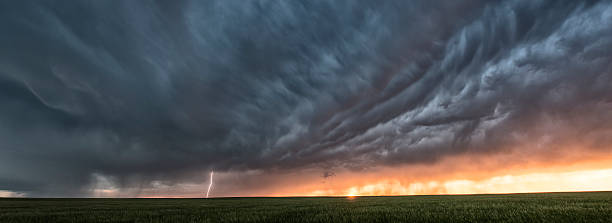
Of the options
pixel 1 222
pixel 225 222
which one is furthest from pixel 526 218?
pixel 1 222

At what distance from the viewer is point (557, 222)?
30.5 ft

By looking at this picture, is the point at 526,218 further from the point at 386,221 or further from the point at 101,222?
the point at 101,222

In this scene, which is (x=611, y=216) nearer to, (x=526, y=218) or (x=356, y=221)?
(x=526, y=218)

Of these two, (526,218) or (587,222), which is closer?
(587,222)

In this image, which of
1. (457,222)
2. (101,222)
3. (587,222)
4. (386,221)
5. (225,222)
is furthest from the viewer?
(101,222)

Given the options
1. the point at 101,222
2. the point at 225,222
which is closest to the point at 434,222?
the point at 225,222

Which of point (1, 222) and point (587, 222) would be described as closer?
point (587, 222)

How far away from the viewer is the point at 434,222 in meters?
10.5

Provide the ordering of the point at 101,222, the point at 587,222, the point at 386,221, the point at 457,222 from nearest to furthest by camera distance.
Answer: the point at 587,222, the point at 457,222, the point at 386,221, the point at 101,222

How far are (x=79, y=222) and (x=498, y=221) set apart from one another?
20.4 metres

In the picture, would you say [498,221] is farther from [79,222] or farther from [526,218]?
[79,222]

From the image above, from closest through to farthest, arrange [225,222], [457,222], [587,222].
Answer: [587,222] → [457,222] → [225,222]

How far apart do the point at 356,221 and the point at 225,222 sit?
19.9 feet

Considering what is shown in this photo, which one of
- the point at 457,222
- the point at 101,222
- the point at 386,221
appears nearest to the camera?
the point at 457,222
